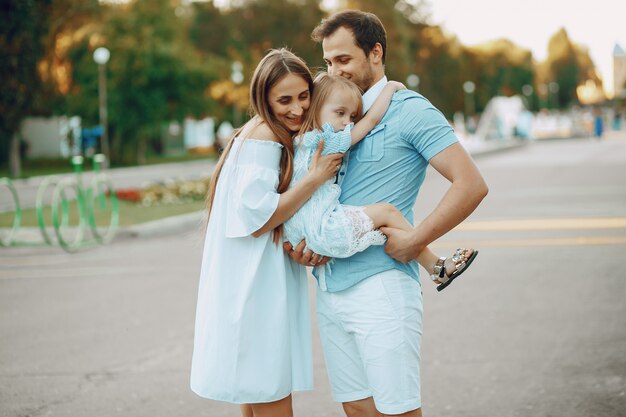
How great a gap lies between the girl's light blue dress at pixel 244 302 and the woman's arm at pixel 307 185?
0.20ft

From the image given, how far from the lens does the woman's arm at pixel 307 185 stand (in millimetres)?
2947

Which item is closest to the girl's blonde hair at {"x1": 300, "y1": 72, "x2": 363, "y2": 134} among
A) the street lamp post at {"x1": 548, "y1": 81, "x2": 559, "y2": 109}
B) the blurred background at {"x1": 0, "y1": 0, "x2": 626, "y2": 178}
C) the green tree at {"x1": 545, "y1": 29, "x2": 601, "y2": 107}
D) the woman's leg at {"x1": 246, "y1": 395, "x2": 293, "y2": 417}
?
the woman's leg at {"x1": 246, "y1": 395, "x2": 293, "y2": 417}

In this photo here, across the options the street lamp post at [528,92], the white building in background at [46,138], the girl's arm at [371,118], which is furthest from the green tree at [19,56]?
the street lamp post at [528,92]

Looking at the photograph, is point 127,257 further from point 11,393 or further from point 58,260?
point 11,393

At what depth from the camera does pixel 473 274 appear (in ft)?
30.4

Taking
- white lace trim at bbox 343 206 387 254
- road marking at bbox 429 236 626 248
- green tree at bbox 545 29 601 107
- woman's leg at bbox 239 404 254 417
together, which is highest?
green tree at bbox 545 29 601 107

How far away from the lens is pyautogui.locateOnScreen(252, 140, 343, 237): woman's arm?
9.67ft

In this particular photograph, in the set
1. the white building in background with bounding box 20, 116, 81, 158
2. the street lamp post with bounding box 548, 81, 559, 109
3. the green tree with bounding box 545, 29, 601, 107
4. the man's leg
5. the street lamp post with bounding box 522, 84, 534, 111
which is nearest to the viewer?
the man's leg

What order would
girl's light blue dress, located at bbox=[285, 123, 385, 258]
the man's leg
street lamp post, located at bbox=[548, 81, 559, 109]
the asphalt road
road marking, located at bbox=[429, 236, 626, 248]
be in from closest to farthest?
1. girl's light blue dress, located at bbox=[285, 123, 385, 258]
2. the man's leg
3. the asphalt road
4. road marking, located at bbox=[429, 236, 626, 248]
5. street lamp post, located at bbox=[548, 81, 559, 109]

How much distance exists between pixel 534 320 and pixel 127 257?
20.1 feet

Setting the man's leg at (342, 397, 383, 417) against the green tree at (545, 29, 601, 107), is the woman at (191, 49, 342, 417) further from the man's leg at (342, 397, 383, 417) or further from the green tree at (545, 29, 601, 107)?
the green tree at (545, 29, 601, 107)

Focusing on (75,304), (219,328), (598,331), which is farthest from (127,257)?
(219,328)

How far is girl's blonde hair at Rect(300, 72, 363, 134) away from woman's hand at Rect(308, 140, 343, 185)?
0.35ft

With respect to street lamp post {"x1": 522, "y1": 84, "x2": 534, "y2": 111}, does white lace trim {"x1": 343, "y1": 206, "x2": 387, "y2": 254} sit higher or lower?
lower
